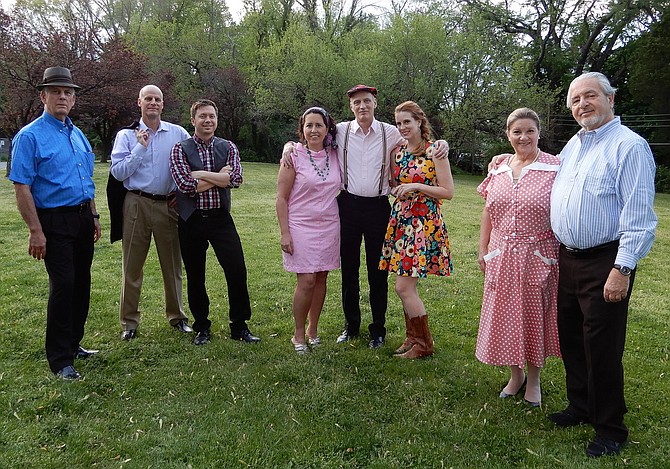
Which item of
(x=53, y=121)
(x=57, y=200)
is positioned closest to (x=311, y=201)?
(x=57, y=200)

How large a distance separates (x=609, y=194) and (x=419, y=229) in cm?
153

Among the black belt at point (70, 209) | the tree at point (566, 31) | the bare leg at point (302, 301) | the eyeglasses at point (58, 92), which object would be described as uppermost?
the tree at point (566, 31)

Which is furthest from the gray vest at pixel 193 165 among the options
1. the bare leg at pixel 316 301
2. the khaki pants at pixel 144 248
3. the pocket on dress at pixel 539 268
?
the pocket on dress at pixel 539 268

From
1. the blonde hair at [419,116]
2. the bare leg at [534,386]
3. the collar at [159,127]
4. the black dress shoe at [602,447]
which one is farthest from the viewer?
the collar at [159,127]

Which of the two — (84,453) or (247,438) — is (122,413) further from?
(247,438)

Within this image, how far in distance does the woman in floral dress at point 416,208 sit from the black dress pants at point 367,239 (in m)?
0.16

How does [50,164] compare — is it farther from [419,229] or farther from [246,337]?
[419,229]

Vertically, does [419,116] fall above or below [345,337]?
above

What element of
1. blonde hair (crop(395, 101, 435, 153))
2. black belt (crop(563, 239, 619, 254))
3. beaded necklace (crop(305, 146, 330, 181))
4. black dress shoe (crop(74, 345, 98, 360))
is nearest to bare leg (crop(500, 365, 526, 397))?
black belt (crop(563, 239, 619, 254))

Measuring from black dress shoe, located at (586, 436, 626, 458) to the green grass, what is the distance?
6cm

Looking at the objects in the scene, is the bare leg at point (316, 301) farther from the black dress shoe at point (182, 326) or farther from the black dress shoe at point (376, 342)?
the black dress shoe at point (182, 326)

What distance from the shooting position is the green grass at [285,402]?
301cm

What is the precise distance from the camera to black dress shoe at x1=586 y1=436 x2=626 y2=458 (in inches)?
117

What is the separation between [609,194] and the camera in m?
2.81
